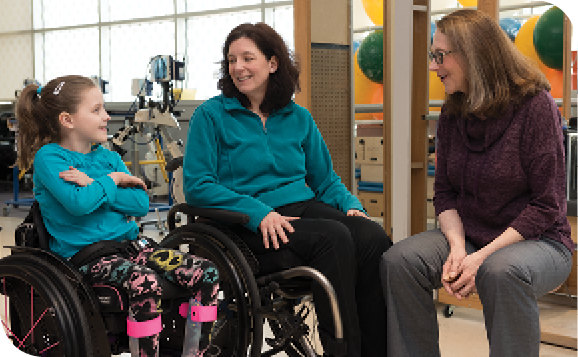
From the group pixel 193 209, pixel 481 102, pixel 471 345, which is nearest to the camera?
pixel 481 102

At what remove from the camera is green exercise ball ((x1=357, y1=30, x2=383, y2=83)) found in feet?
9.67

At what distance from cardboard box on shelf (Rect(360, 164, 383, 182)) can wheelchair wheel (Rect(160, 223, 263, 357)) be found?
4.99 feet

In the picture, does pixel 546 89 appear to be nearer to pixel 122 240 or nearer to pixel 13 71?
pixel 122 240

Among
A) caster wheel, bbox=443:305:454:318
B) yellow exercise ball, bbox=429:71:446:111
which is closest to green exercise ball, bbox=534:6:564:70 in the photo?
yellow exercise ball, bbox=429:71:446:111

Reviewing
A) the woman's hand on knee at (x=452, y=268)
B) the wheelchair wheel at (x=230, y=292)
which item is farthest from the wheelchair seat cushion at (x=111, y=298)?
the woman's hand on knee at (x=452, y=268)

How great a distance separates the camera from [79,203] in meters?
1.43

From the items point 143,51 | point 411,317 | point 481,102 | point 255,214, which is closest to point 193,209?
point 255,214

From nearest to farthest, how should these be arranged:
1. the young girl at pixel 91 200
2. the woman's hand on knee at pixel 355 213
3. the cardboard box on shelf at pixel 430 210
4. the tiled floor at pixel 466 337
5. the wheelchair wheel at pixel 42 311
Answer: the wheelchair wheel at pixel 42 311, the young girl at pixel 91 200, the woman's hand on knee at pixel 355 213, the cardboard box on shelf at pixel 430 210, the tiled floor at pixel 466 337

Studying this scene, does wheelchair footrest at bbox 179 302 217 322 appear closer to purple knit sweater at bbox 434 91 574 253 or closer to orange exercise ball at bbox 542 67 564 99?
purple knit sweater at bbox 434 91 574 253

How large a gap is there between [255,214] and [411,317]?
0.51 metres

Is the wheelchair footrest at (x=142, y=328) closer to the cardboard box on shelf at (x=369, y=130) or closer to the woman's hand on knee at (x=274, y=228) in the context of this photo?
the woman's hand on knee at (x=274, y=228)

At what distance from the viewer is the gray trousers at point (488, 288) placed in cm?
132

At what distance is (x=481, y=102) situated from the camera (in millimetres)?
1516

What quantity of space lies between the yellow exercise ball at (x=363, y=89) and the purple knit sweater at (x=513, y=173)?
1396 mm
